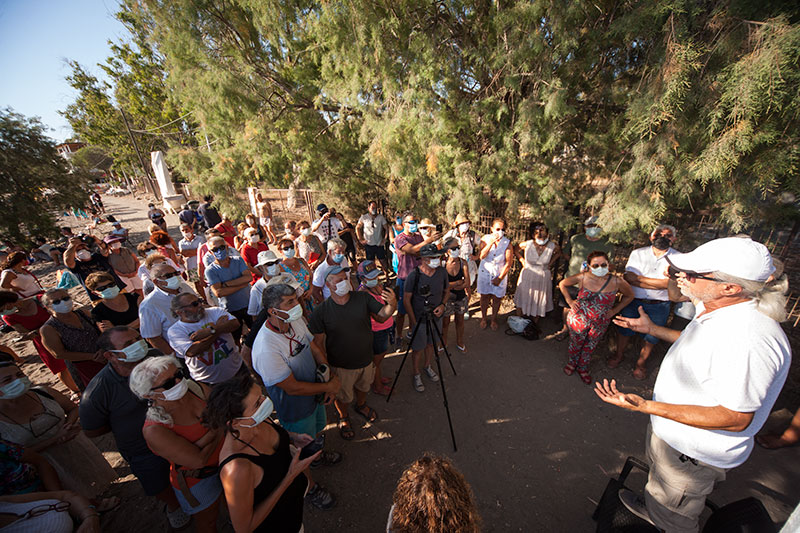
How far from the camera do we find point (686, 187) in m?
3.26

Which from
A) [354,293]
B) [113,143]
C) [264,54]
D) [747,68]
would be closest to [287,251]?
[354,293]

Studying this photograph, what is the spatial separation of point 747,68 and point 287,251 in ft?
18.1

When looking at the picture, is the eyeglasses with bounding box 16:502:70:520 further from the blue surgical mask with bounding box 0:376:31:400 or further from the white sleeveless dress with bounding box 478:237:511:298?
the white sleeveless dress with bounding box 478:237:511:298

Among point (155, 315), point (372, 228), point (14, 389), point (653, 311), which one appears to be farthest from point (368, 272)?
point (653, 311)

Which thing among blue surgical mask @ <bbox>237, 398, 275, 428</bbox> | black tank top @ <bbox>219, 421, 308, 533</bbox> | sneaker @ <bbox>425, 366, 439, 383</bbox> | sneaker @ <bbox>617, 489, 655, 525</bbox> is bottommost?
sneaker @ <bbox>425, 366, 439, 383</bbox>

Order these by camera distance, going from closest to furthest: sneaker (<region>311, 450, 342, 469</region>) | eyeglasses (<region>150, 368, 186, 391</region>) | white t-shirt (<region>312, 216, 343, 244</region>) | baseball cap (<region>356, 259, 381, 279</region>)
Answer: eyeglasses (<region>150, 368, 186, 391</region>), sneaker (<region>311, 450, 342, 469</region>), baseball cap (<region>356, 259, 381, 279</region>), white t-shirt (<region>312, 216, 343, 244</region>)

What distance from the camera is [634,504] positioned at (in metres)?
2.08

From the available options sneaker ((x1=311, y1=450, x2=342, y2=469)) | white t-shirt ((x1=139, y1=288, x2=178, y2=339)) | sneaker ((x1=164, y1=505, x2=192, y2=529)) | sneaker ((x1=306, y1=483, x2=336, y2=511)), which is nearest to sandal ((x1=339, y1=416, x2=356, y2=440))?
sneaker ((x1=311, y1=450, x2=342, y2=469))

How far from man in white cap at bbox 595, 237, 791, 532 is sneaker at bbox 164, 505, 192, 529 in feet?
12.1

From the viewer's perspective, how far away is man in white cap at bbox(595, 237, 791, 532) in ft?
4.97

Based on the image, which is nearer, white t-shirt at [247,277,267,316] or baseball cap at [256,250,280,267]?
white t-shirt at [247,277,267,316]

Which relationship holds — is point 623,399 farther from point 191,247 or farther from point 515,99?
point 191,247

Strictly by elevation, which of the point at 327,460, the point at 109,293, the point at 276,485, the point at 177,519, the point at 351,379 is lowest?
the point at 327,460

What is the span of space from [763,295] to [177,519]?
4677 millimetres
